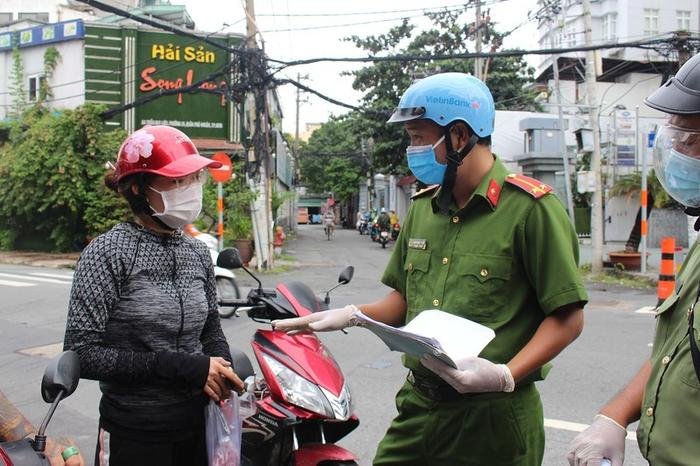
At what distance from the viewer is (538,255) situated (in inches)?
72.4

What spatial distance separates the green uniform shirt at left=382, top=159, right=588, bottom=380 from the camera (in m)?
1.82

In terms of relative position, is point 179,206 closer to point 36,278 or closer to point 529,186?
point 529,186

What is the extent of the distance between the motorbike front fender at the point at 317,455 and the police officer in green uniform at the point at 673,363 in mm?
1120

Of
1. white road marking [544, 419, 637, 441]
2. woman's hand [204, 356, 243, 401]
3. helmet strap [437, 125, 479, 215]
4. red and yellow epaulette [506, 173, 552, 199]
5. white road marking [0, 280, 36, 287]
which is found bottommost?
white road marking [544, 419, 637, 441]

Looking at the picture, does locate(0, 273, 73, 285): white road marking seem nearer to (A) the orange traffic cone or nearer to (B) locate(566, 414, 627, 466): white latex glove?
(A) the orange traffic cone

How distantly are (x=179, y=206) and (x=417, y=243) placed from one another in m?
0.82

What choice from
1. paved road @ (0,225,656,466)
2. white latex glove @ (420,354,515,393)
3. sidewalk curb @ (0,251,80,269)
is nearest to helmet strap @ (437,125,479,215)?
white latex glove @ (420,354,515,393)

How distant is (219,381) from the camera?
2.06 meters

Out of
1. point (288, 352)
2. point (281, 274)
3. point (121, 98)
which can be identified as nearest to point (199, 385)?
point (288, 352)

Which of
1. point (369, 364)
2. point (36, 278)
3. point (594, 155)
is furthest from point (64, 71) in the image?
point (369, 364)

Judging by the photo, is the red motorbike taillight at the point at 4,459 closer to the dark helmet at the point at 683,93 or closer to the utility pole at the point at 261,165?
the dark helmet at the point at 683,93

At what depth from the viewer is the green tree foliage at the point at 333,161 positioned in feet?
151

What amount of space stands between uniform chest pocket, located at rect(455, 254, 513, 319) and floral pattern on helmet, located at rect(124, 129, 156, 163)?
3.71ft

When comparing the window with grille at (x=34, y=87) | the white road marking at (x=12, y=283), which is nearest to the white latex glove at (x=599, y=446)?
the white road marking at (x=12, y=283)
